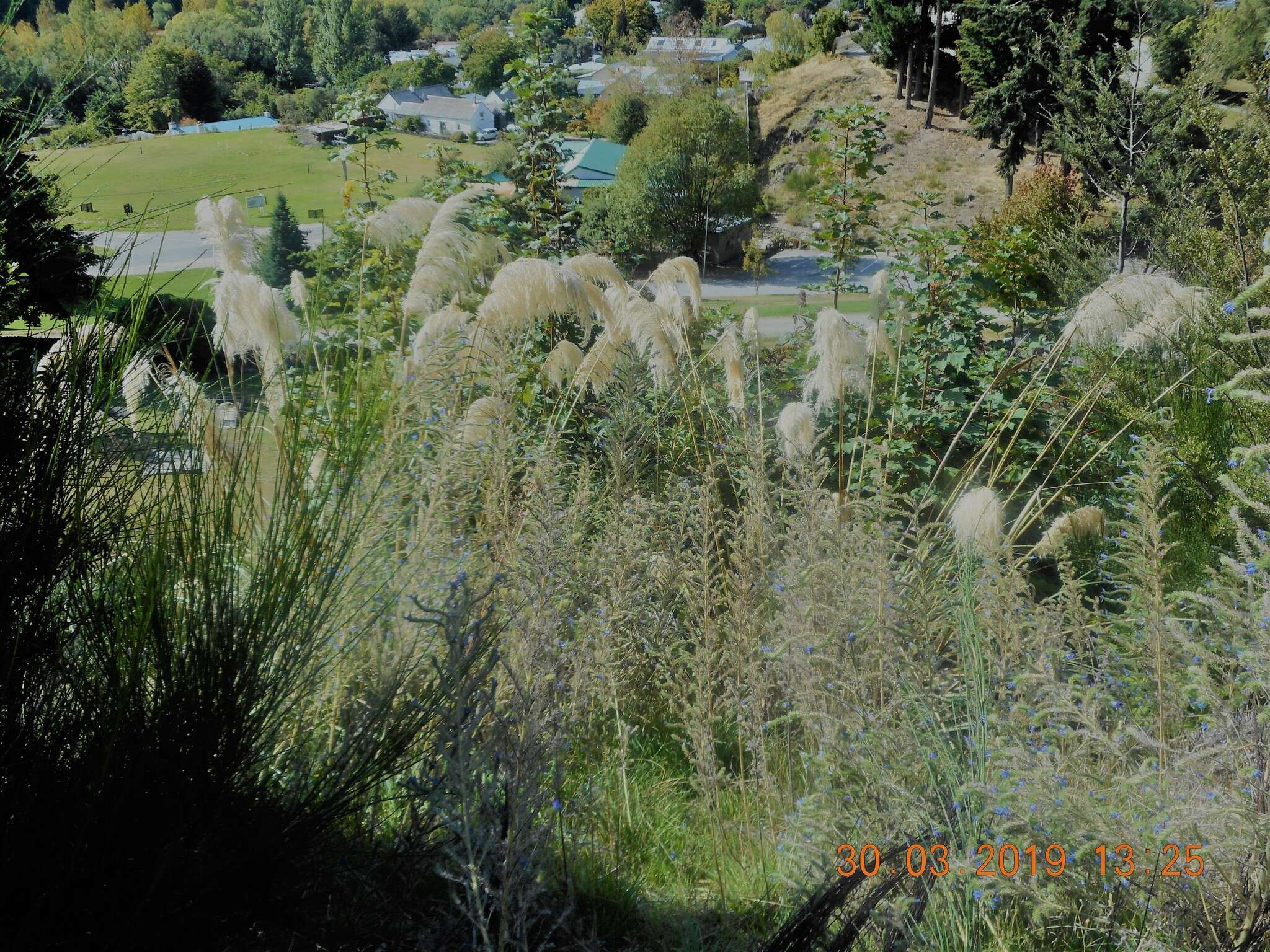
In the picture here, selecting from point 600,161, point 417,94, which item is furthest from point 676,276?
point 417,94

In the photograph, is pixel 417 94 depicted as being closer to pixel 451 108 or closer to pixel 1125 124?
pixel 451 108

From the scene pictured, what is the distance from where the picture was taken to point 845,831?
6.28 ft

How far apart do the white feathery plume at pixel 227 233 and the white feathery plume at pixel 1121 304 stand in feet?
9.77

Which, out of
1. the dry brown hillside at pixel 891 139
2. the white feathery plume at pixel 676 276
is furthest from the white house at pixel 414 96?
the white feathery plume at pixel 676 276

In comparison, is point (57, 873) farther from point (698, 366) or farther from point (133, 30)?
point (133, 30)

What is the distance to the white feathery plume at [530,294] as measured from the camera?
9.96 feet

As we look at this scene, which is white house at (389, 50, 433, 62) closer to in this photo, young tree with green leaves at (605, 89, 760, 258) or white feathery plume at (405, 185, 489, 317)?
young tree with green leaves at (605, 89, 760, 258)

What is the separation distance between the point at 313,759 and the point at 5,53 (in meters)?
1.67

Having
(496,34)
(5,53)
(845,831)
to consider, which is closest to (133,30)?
(5,53)

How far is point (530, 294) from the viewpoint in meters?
3.07

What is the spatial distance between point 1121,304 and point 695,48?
45539 millimetres

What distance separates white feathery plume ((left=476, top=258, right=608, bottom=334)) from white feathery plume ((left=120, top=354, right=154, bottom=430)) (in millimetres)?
1243
